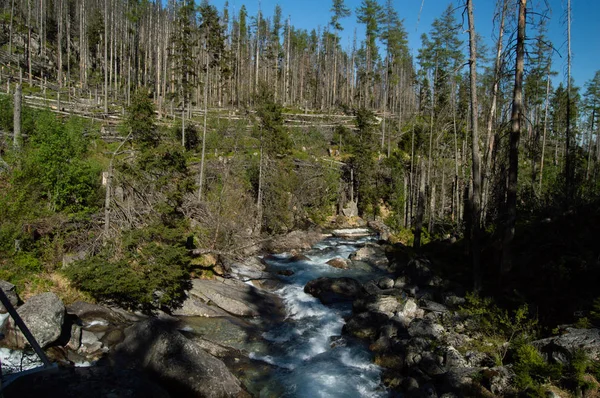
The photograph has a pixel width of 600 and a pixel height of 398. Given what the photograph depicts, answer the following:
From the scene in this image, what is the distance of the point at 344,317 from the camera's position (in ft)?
48.2

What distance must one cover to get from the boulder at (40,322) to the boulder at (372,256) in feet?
55.4

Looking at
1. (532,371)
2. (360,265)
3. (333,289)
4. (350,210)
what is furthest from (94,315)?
(350,210)

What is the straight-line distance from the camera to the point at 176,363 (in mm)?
8719

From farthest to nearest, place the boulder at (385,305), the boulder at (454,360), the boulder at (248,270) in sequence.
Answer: the boulder at (248,270) < the boulder at (385,305) < the boulder at (454,360)

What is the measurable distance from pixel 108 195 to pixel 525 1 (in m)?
14.4

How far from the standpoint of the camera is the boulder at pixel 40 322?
8.54 meters

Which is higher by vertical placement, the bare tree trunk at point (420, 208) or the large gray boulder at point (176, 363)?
the bare tree trunk at point (420, 208)

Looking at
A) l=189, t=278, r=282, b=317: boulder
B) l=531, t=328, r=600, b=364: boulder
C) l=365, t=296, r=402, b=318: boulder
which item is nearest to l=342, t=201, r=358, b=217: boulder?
l=189, t=278, r=282, b=317: boulder

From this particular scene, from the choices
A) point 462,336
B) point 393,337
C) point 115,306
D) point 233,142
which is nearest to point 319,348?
point 393,337

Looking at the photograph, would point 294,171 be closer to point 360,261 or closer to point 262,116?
point 262,116

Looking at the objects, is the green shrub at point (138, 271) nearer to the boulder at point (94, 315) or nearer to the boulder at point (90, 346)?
the boulder at point (94, 315)

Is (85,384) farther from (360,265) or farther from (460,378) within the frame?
(360,265)

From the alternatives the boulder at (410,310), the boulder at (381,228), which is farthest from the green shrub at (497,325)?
the boulder at (381,228)

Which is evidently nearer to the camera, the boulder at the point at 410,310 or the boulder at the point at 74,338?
the boulder at the point at 74,338
